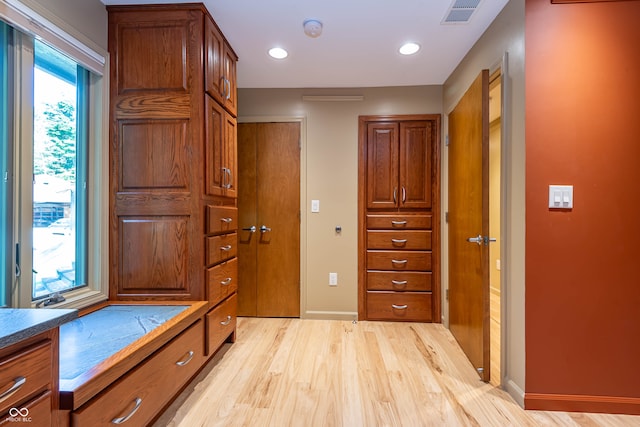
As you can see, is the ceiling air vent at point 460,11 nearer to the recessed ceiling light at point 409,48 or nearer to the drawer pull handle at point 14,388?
the recessed ceiling light at point 409,48

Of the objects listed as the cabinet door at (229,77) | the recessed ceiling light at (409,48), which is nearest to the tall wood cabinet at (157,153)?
the cabinet door at (229,77)

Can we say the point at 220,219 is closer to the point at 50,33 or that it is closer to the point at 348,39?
the point at 50,33

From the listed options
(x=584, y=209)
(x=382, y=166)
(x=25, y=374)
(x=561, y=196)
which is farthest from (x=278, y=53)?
(x=25, y=374)

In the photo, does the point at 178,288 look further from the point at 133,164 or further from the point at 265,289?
the point at 265,289

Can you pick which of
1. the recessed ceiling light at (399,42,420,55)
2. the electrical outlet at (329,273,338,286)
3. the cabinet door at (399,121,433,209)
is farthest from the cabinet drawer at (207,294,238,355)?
the recessed ceiling light at (399,42,420,55)

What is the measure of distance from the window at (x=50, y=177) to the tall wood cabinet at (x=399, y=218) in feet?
6.94

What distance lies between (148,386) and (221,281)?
0.83 metres

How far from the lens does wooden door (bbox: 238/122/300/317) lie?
3.08 meters

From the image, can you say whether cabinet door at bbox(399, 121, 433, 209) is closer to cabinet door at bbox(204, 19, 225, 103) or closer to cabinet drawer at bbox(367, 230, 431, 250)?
cabinet drawer at bbox(367, 230, 431, 250)

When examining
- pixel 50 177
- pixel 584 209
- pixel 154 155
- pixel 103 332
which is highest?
pixel 154 155

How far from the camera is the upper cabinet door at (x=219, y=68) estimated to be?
192 cm

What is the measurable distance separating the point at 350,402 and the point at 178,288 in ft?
3.88

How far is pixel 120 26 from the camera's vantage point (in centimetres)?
186

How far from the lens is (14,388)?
2.44 feet
